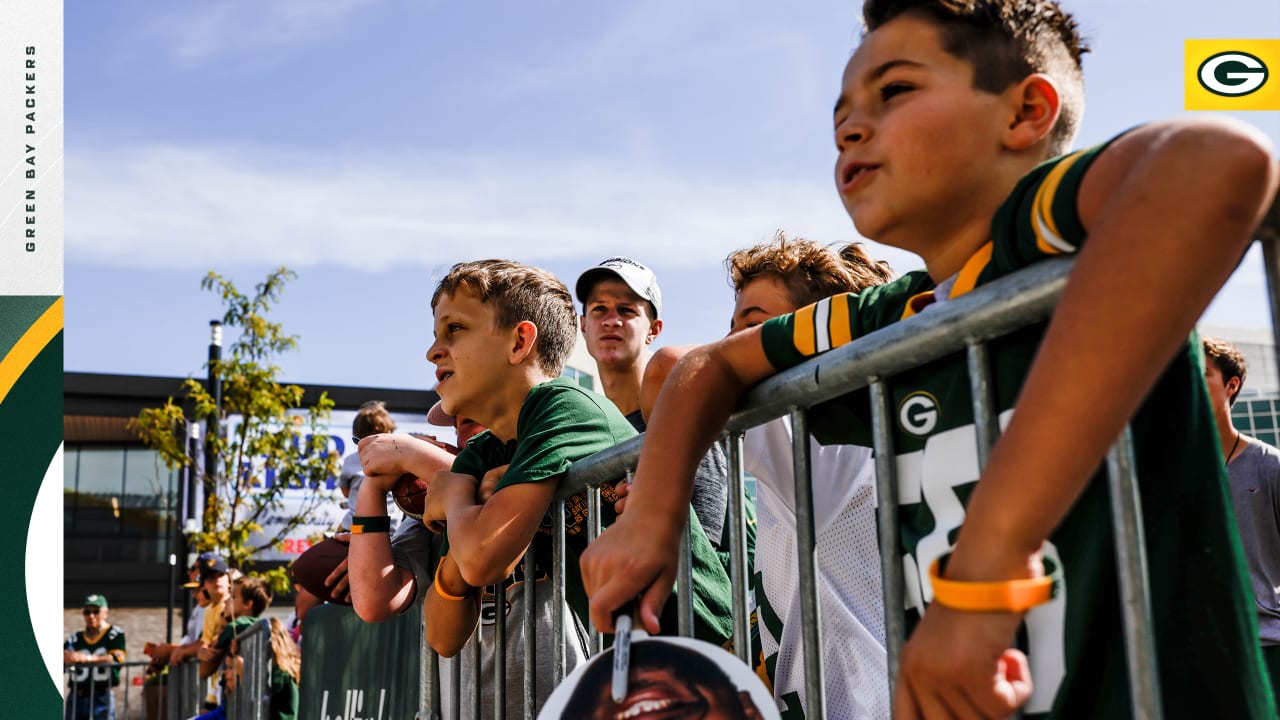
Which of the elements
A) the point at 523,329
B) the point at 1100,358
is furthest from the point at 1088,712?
the point at 523,329

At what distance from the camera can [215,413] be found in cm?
1639

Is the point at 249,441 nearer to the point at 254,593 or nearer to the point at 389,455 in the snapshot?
the point at 254,593

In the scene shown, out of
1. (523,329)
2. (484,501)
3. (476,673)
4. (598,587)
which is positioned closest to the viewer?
(598,587)

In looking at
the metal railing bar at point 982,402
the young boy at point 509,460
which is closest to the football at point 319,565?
the young boy at point 509,460

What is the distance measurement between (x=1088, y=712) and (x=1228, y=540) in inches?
9.6

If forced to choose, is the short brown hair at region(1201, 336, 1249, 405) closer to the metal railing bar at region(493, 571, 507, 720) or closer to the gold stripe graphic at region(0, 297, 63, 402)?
the metal railing bar at region(493, 571, 507, 720)

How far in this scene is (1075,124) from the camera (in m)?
1.75

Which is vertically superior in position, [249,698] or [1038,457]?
[1038,457]

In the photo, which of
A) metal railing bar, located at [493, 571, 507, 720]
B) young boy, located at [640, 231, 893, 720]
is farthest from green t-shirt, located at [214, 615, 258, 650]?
young boy, located at [640, 231, 893, 720]

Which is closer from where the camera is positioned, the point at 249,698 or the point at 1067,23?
the point at 1067,23

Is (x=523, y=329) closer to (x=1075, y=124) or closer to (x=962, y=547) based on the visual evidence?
(x=1075, y=124)

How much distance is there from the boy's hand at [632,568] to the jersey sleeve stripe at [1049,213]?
0.66 meters

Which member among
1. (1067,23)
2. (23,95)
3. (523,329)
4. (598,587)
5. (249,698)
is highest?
(23,95)

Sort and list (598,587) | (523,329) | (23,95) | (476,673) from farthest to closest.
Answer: (23,95)
(523,329)
(476,673)
(598,587)
